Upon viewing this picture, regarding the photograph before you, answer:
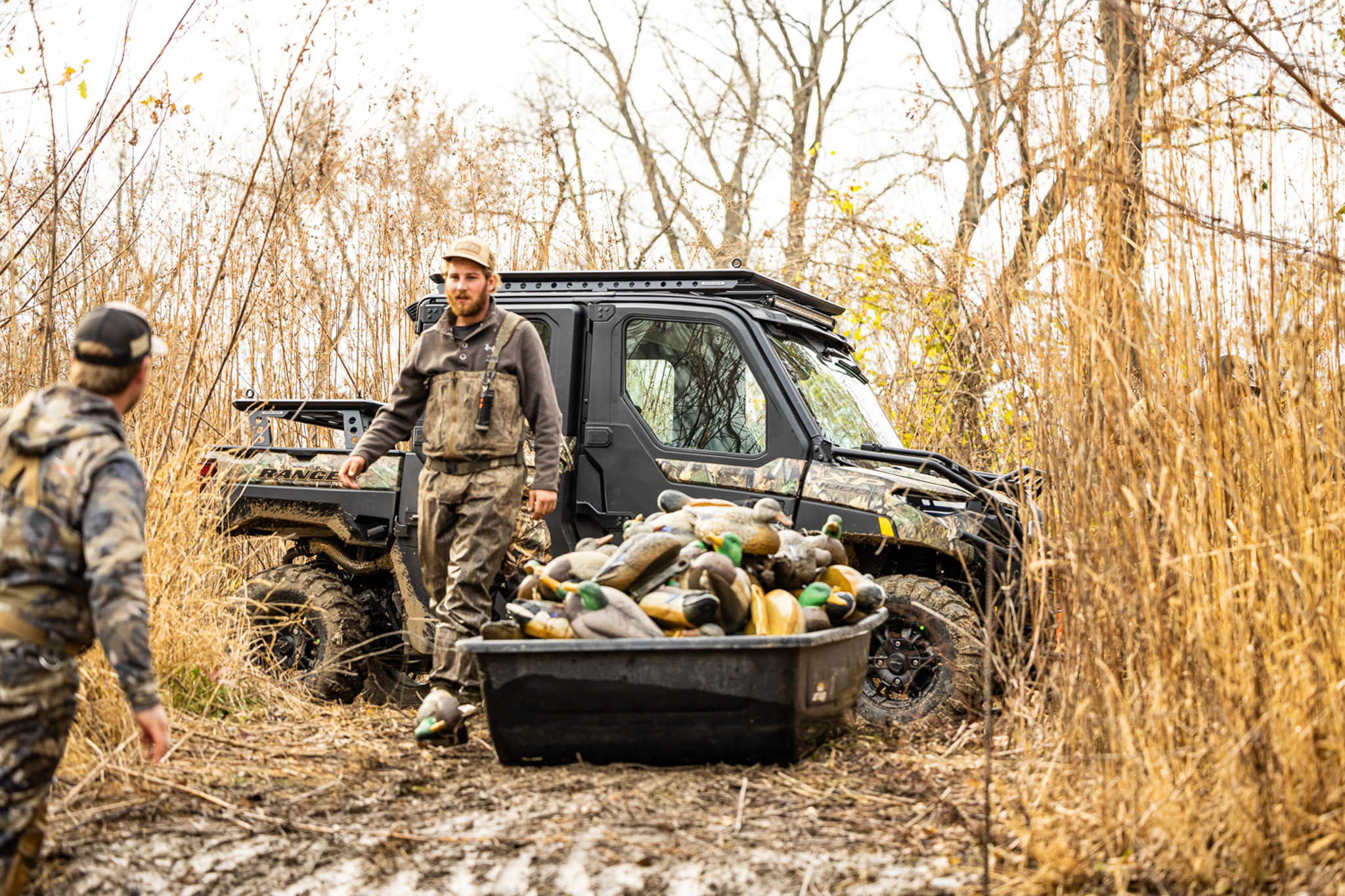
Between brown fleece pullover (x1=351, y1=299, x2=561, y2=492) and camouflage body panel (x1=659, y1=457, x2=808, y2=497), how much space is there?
24.4 inches

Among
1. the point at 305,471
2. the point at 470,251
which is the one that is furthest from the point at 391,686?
the point at 470,251

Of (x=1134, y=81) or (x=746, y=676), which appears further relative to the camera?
(x=1134, y=81)

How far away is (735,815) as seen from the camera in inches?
132

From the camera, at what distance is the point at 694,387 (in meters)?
5.61

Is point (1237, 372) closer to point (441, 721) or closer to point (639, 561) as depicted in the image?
point (639, 561)

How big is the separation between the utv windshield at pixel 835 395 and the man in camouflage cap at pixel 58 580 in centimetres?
331

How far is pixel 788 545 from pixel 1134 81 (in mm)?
2100

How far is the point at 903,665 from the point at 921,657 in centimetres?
8

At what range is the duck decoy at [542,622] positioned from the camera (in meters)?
4.05

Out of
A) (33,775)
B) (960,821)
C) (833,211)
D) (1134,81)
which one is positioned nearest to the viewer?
(33,775)

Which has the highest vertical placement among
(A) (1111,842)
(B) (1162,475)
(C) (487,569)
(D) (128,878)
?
(B) (1162,475)

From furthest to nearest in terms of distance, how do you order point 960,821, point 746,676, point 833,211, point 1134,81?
point 833,211 < point 1134,81 < point 746,676 < point 960,821

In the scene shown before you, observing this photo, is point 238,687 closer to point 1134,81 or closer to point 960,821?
point 960,821

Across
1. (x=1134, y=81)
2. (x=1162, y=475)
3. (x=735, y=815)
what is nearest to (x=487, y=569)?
(x=735, y=815)
